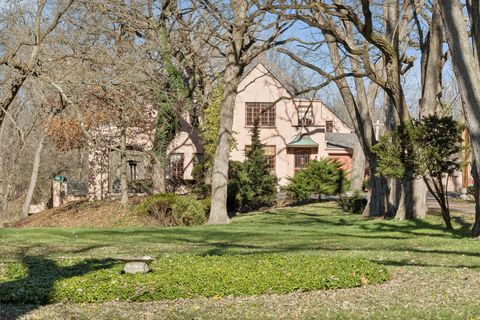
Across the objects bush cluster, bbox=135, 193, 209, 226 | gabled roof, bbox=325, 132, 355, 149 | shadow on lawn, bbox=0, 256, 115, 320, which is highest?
gabled roof, bbox=325, 132, 355, 149

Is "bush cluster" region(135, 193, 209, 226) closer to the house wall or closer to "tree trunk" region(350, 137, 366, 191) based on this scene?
"tree trunk" region(350, 137, 366, 191)

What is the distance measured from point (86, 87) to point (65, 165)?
25399 millimetres

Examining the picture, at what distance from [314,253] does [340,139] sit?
38415 mm

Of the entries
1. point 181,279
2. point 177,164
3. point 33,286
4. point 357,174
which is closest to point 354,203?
point 357,174

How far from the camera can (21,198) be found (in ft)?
122

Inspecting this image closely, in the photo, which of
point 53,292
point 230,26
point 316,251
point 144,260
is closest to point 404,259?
point 316,251

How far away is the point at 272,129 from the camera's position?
43.1 m

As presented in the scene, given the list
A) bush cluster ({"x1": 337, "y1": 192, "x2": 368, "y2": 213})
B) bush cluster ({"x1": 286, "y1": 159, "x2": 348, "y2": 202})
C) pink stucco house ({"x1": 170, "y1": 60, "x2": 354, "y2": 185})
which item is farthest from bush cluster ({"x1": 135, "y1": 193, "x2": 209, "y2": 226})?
pink stucco house ({"x1": 170, "y1": 60, "x2": 354, "y2": 185})

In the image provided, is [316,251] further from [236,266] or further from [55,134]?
[55,134]

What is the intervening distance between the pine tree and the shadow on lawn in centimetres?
2241

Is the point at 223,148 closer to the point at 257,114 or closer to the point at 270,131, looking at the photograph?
the point at 257,114

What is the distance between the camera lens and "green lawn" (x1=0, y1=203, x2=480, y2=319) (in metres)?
7.18

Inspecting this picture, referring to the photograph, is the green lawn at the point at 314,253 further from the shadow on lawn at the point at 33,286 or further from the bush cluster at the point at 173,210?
the bush cluster at the point at 173,210

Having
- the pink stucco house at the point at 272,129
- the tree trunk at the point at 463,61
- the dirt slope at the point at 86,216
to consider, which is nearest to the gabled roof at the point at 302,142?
the pink stucco house at the point at 272,129
